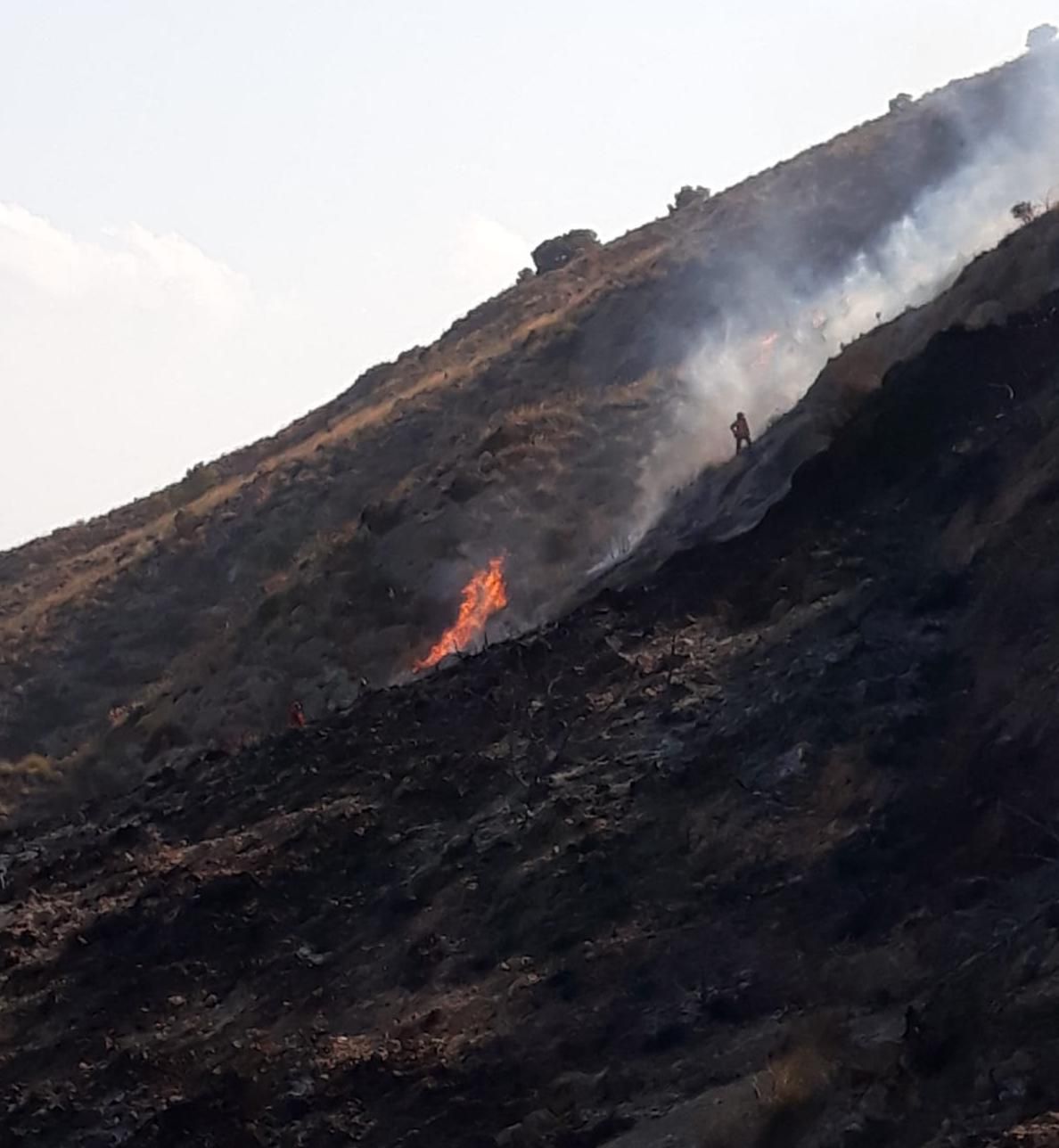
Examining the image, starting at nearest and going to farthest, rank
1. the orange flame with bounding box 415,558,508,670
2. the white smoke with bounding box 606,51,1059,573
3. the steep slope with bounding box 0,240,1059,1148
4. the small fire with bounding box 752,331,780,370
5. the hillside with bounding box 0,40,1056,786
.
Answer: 1. the steep slope with bounding box 0,240,1059,1148
2. the orange flame with bounding box 415,558,508,670
3. the hillside with bounding box 0,40,1056,786
4. the white smoke with bounding box 606,51,1059,573
5. the small fire with bounding box 752,331,780,370

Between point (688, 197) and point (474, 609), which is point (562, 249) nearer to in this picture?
point (688, 197)

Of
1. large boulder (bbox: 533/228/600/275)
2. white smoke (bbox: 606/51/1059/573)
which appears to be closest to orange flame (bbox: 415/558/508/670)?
white smoke (bbox: 606/51/1059/573)

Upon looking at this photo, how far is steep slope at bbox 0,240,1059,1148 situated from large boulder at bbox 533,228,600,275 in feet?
201

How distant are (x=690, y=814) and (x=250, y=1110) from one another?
17.6 feet

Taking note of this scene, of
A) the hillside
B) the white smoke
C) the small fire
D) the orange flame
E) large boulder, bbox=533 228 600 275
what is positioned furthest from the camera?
large boulder, bbox=533 228 600 275

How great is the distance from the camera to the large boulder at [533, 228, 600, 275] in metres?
85.6

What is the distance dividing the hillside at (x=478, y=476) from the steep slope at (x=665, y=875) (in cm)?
445

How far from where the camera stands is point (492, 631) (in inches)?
1331

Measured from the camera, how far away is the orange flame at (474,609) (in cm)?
3444

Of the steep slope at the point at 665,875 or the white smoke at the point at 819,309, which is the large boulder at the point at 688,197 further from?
the steep slope at the point at 665,875

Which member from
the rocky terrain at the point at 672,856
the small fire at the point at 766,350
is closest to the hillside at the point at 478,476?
the small fire at the point at 766,350

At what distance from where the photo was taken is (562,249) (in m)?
86.4

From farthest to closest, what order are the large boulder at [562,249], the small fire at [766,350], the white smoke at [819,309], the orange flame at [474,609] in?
the large boulder at [562,249], the small fire at [766,350], the white smoke at [819,309], the orange flame at [474,609]

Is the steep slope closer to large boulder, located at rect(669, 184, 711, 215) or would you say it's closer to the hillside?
the hillside
